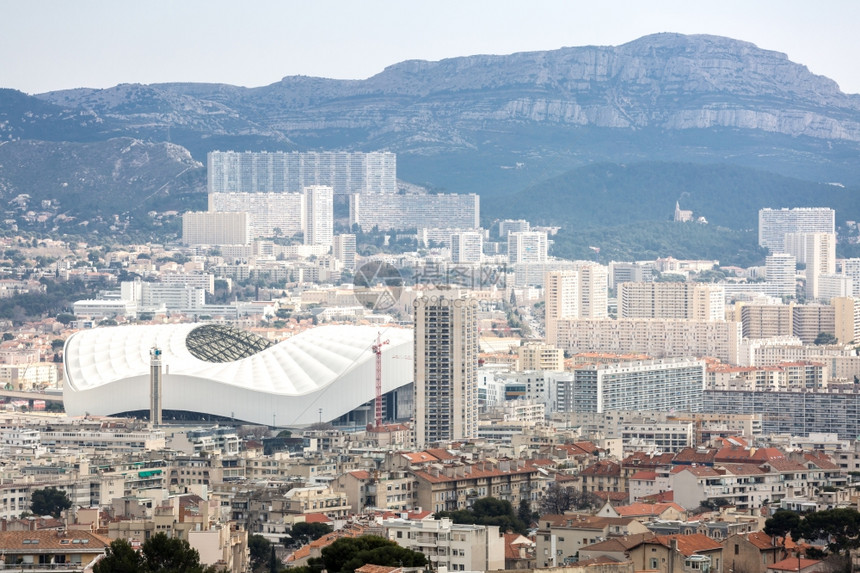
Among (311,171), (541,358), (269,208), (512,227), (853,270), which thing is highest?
(311,171)

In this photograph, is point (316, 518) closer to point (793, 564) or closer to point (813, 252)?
point (793, 564)


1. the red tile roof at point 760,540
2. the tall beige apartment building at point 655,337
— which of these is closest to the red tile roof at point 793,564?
the red tile roof at point 760,540

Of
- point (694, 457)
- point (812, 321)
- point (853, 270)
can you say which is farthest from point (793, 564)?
point (853, 270)

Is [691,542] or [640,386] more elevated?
[640,386]

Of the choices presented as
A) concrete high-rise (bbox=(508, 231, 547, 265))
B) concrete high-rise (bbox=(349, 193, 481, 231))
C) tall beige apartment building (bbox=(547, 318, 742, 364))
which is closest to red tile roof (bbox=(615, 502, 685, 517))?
tall beige apartment building (bbox=(547, 318, 742, 364))

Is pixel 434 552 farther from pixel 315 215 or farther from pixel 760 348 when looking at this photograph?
pixel 315 215

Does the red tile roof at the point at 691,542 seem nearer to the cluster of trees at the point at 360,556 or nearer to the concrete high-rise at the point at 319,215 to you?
the cluster of trees at the point at 360,556

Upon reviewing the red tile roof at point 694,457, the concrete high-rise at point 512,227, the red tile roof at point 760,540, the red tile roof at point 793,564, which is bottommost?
the red tile roof at point 793,564
